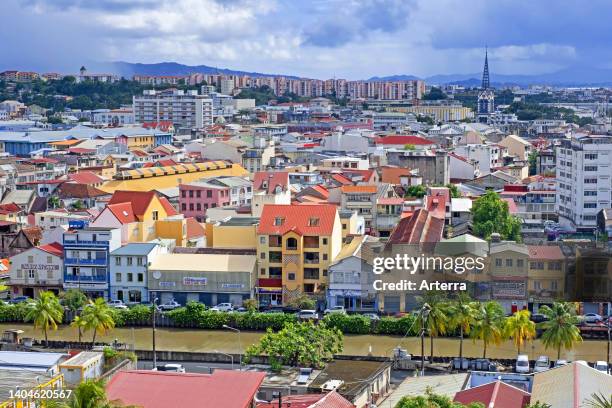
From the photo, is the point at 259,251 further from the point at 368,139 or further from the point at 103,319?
the point at 368,139

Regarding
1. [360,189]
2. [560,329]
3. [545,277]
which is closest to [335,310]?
[545,277]

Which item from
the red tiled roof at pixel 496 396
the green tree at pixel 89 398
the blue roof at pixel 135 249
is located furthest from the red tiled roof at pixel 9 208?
the green tree at pixel 89 398

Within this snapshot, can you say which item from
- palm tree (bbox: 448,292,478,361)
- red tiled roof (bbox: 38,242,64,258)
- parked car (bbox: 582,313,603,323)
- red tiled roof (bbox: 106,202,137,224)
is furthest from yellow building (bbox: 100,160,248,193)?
palm tree (bbox: 448,292,478,361)

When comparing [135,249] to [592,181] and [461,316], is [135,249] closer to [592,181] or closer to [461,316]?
[461,316]

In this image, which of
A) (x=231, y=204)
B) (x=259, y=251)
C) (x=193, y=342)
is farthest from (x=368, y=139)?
(x=193, y=342)

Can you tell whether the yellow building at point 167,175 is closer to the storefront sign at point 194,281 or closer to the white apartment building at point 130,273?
A: the white apartment building at point 130,273
